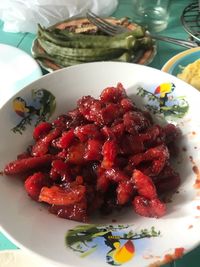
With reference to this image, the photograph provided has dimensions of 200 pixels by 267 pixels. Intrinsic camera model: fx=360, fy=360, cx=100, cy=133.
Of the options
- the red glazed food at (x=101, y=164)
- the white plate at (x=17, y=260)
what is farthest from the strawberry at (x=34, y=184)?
the white plate at (x=17, y=260)

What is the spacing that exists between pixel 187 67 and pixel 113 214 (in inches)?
26.4

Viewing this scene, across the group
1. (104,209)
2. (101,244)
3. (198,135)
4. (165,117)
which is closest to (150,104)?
(165,117)

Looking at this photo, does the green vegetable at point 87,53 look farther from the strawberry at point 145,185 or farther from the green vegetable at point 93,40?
the strawberry at point 145,185

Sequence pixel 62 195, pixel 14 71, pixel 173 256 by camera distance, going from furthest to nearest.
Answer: pixel 14 71
pixel 62 195
pixel 173 256

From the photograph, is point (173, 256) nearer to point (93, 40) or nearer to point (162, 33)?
point (93, 40)

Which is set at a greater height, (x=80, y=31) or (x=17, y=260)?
(x=80, y=31)

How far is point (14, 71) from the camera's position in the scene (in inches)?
57.5

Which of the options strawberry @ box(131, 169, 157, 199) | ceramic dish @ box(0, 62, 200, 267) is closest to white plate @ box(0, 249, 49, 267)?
ceramic dish @ box(0, 62, 200, 267)

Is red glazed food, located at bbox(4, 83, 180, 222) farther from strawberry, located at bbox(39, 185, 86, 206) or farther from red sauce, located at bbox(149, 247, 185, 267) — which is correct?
red sauce, located at bbox(149, 247, 185, 267)

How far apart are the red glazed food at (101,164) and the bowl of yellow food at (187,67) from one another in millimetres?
336

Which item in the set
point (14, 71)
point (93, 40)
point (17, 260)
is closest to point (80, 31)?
point (93, 40)

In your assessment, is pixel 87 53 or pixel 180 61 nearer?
pixel 180 61

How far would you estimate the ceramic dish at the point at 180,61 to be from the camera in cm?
127

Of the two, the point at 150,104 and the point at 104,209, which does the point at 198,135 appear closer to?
the point at 150,104
